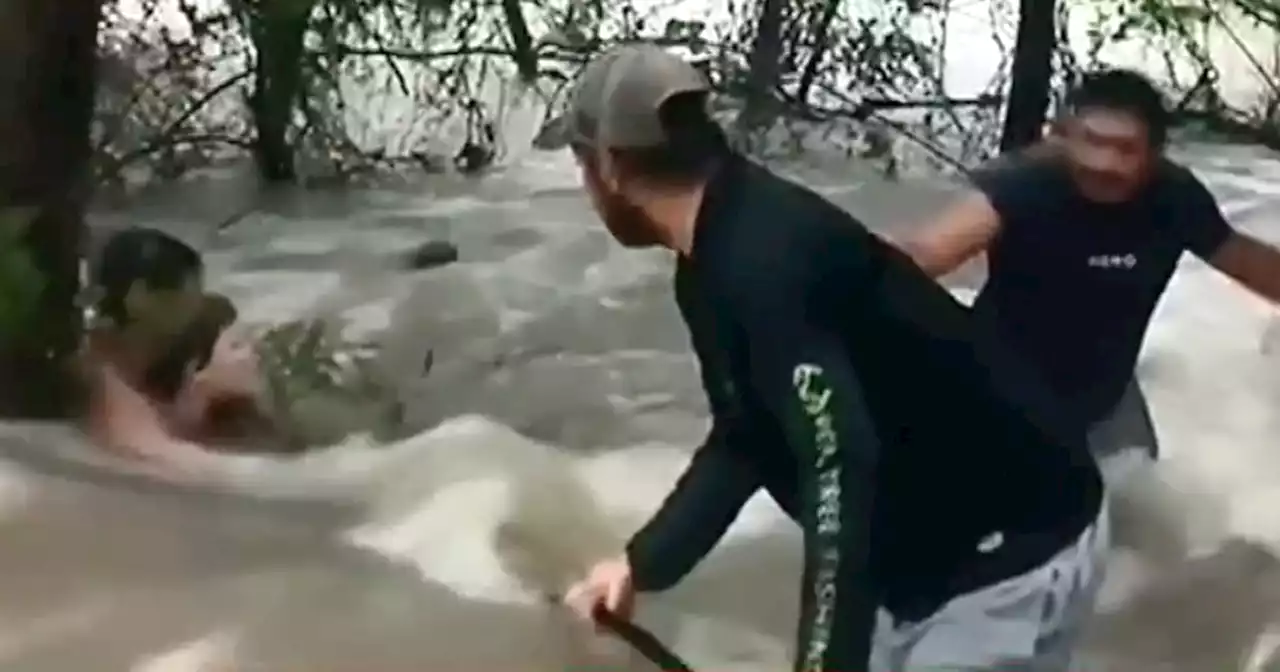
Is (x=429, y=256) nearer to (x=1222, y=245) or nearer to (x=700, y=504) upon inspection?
(x=700, y=504)

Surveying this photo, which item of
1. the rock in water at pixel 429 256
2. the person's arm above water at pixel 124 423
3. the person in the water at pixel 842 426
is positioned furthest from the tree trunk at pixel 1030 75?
the person's arm above water at pixel 124 423

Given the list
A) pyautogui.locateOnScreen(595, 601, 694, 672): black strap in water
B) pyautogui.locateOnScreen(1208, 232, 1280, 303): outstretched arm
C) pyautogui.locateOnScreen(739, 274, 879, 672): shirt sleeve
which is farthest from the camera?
pyautogui.locateOnScreen(1208, 232, 1280, 303): outstretched arm

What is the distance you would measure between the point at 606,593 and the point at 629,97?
19 cm

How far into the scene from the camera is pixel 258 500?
71 centimetres

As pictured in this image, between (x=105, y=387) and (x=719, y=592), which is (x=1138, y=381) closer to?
(x=719, y=592)

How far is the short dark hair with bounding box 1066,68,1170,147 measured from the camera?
753 millimetres

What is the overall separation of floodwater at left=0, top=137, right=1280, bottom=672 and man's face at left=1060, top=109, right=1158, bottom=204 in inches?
2.2

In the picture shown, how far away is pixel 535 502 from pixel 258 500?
0.35 ft

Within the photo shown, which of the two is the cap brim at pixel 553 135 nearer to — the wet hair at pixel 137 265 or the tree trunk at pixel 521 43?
the tree trunk at pixel 521 43

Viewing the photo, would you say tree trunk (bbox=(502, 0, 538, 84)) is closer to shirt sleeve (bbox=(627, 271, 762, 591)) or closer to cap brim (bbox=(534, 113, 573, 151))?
cap brim (bbox=(534, 113, 573, 151))

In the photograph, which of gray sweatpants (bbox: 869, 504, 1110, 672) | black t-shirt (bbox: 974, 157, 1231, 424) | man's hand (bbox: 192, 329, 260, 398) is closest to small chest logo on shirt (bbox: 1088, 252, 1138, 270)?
black t-shirt (bbox: 974, 157, 1231, 424)

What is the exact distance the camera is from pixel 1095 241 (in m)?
0.75

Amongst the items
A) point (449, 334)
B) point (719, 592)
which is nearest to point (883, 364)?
point (719, 592)

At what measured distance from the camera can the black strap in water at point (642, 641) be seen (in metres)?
0.68
